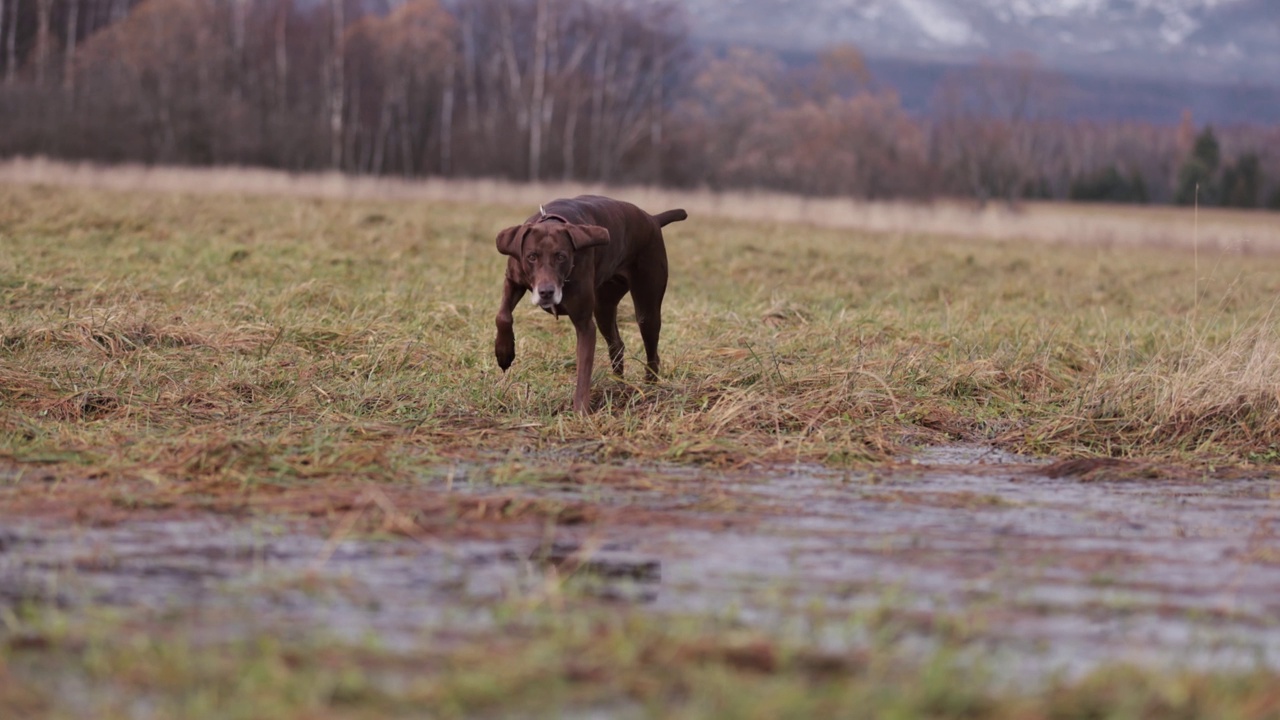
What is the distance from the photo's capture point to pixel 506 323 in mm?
7332

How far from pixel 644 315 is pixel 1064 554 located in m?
3.82

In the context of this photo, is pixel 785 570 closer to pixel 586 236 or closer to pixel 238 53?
pixel 586 236

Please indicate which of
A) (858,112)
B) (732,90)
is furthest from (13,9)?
(858,112)

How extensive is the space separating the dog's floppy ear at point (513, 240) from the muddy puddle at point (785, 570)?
1680 millimetres

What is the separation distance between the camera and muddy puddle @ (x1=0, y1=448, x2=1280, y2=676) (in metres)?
3.83

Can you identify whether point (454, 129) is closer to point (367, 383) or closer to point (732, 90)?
point (732, 90)

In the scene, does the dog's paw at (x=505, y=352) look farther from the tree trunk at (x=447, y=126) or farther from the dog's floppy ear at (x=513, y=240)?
the tree trunk at (x=447, y=126)

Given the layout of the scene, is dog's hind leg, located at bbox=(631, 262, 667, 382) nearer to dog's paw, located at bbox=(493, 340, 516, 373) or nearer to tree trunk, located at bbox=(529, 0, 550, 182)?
dog's paw, located at bbox=(493, 340, 516, 373)

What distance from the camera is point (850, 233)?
78.4 feet

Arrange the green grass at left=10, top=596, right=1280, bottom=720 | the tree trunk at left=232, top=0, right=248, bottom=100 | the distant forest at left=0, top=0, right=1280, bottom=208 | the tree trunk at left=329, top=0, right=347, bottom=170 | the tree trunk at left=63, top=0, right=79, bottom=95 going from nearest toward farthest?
the green grass at left=10, top=596, right=1280, bottom=720 → the distant forest at left=0, top=0, right=1280, bottom=208 → the tree trunk at left=63, top=0, right=79, bottom=95 → the tree trunk at left=329, top=0, right=347, bottom=170 → the tree trunk at left=232, top=0, right=248, bottom=100

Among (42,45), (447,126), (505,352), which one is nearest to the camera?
(505,352)

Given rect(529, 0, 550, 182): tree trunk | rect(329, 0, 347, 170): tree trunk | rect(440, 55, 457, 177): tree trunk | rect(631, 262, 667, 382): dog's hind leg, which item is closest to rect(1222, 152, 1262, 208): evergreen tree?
rect(529, 0, 550, 182): tree trunk

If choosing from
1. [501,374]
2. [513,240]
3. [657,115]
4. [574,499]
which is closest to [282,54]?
[657,115]

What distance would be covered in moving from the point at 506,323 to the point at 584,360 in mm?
435
